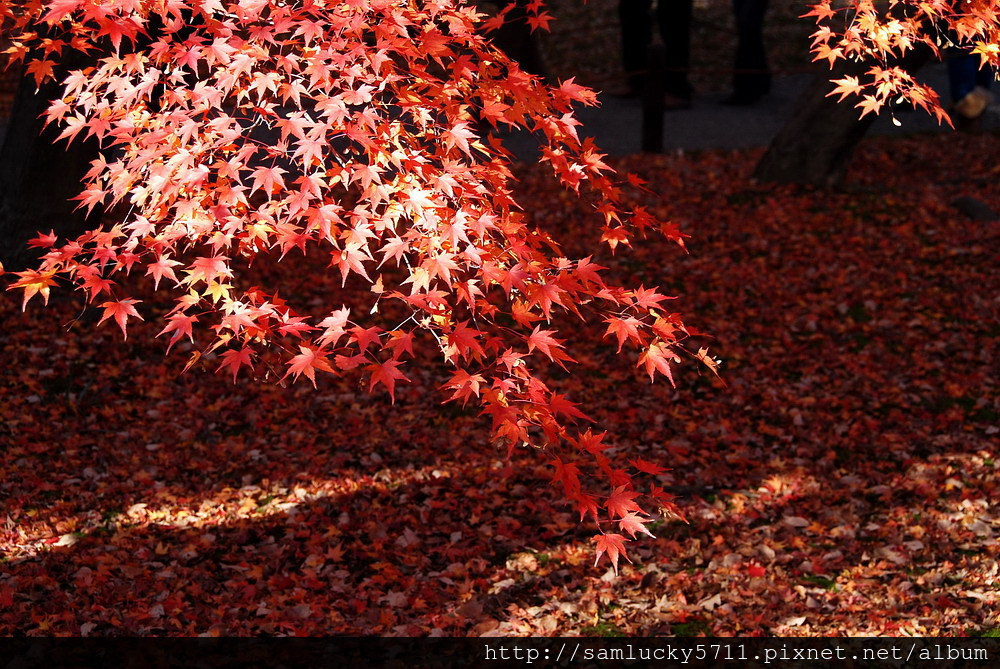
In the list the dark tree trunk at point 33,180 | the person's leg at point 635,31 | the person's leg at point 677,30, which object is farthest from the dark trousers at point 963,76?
the dark tree trunk at point 33,180

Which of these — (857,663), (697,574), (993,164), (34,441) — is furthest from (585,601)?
(993,164)

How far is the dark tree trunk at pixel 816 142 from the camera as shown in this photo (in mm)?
9484

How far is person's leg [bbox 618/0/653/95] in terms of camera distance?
12393mm

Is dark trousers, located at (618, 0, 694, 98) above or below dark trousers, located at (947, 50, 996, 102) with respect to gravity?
above

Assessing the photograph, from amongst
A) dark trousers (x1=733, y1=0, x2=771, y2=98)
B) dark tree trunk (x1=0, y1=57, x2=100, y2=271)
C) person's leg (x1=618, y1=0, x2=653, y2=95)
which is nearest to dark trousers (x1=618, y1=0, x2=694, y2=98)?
person's leg (x1=618, y1=0, x2=653, y2=95)

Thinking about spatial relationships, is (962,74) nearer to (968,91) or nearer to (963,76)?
(963,76)

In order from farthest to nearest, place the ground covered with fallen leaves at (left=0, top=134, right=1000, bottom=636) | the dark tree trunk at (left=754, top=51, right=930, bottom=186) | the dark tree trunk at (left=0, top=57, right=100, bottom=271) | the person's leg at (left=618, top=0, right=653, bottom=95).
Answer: the person's leg at (left=618, top=0, right=653, bottom=95) < the dark tree trunk at (left=754, top=51, right=930, bottom=186) < the dark tree trunk at (left=0, top=57, right=100, bottom=271) < the ground covered with fallen leaves at (left=0, top=134, right=1000, bottom=636)

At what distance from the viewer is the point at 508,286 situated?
3.05m

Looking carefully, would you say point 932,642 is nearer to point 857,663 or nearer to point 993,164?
point 857,663

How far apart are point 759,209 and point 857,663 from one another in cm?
612

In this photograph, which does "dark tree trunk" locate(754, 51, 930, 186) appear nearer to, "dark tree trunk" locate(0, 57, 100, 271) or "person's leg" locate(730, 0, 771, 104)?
"person's leg" locate(730, 0, 771, 104)

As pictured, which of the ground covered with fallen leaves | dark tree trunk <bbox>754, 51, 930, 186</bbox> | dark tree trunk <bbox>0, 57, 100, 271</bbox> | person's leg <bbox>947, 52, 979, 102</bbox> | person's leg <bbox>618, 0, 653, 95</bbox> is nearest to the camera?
the ground covered with fallen leaves

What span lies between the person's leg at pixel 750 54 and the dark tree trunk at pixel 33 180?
7.94 m

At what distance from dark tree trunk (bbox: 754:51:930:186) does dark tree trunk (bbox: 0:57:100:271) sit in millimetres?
6776
